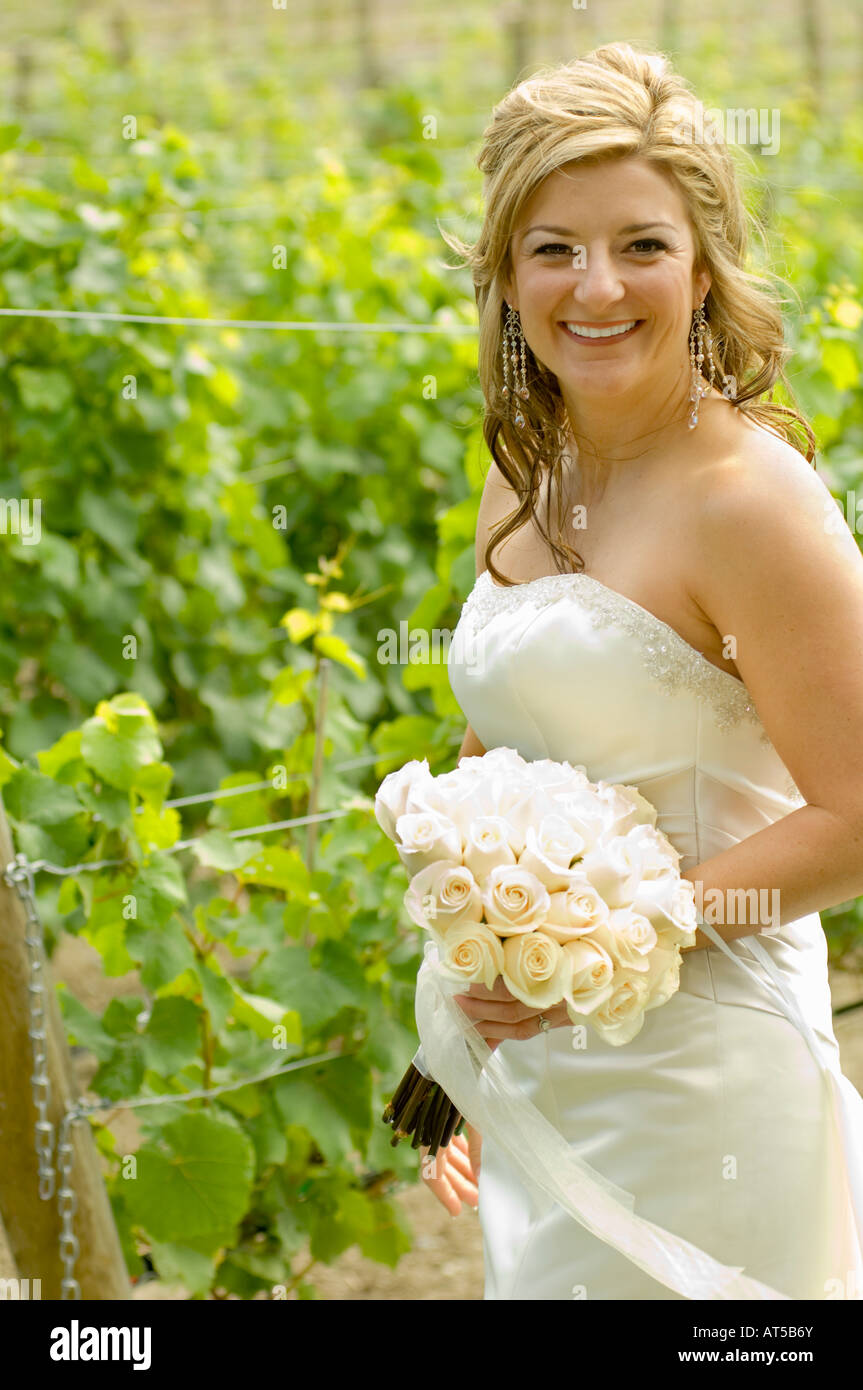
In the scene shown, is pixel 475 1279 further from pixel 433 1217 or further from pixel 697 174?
pixel 697 174

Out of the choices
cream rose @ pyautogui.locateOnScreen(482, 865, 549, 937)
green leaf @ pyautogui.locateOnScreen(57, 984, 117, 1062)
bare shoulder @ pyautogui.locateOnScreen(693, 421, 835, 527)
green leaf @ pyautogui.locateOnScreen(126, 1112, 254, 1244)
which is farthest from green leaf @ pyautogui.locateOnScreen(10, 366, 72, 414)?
cream rose @ pyautogui.locateOnScreen(482, 865, 549, 937)

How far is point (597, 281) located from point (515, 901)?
653mm

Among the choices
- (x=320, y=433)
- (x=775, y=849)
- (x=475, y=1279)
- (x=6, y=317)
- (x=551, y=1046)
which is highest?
(x=6, y=317)

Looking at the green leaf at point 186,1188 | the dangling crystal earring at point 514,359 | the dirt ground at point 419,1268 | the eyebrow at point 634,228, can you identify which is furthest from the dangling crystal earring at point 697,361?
the dirt ground at point 419,1268

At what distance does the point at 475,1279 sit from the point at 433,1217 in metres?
0.26

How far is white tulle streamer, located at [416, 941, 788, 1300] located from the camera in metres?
1.66

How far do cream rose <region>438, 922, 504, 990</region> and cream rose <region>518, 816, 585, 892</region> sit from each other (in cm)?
8

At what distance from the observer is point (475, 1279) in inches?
127

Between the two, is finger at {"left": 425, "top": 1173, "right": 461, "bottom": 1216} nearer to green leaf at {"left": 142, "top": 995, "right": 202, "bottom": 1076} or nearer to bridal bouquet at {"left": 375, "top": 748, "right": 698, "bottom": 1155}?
green leaf at {"left": 142, "top": 995, "right": 202, "bottom": 1076}

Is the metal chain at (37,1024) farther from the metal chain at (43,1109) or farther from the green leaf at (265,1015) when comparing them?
the green leaf at (265,1015)

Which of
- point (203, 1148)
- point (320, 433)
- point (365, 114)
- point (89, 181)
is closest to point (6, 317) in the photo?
point (89, 181)

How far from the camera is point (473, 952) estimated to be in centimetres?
153

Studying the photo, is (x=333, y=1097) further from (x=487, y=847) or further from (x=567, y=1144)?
(x=487, y=847)

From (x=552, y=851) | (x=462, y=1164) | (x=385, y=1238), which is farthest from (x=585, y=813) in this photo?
(x=385, y=1238)
